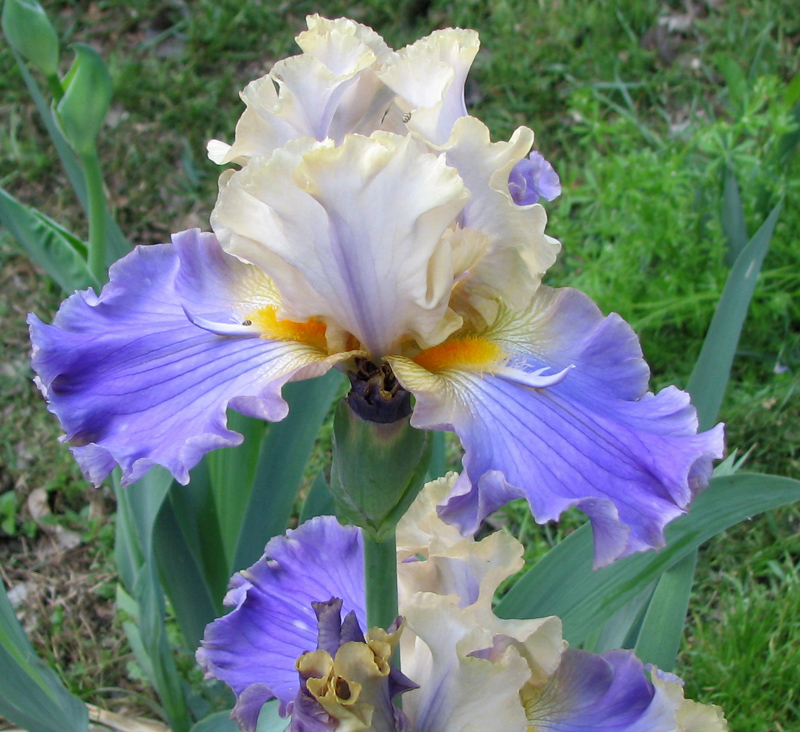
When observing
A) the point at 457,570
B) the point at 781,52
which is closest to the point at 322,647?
the point at 457,570

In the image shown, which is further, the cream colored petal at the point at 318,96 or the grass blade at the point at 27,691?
the grass blade at the point at 27,691

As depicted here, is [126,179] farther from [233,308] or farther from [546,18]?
[233,308]

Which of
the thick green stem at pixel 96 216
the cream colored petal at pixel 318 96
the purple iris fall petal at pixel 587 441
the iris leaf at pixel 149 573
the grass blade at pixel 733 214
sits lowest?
the iris leaf at pixel 149 573

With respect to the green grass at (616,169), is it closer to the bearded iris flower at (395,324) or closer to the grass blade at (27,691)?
the grass blade at (27,691)

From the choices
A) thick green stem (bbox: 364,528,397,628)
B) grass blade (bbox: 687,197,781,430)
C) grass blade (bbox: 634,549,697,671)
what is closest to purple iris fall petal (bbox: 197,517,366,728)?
thick green stem (bbox: 364,528,397,628)

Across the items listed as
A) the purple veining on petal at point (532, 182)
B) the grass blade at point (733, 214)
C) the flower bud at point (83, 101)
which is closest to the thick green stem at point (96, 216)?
the flower bud at point (83, 101)

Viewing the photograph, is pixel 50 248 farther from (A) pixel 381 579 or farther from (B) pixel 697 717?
(B) pixel 697 717
